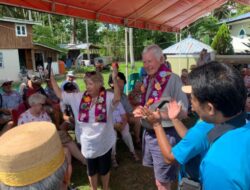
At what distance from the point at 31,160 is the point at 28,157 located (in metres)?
0.02

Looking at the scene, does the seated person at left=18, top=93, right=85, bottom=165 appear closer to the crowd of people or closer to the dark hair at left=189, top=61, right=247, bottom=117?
the crowd of people

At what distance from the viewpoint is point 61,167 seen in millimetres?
1272

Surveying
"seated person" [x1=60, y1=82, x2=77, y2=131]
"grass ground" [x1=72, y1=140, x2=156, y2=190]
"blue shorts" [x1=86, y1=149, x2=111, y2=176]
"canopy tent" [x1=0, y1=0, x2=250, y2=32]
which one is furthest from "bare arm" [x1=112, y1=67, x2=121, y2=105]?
"canopy tent" [x1=0, y1=0, x2=250, y2=32]

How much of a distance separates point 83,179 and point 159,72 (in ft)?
7.38

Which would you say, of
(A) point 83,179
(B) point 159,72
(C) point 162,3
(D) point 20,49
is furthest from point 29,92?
(D) point 20,49

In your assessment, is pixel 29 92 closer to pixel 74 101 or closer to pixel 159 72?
pixel 74 101

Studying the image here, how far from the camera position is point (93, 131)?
2.96 metres

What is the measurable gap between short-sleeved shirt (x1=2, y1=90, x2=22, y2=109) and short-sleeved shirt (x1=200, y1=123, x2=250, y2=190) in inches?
221

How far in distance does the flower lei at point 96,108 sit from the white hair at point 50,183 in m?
1.65

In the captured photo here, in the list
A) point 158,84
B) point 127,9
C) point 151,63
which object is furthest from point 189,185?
point 127,9

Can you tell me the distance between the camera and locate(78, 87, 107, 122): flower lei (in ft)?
9.68

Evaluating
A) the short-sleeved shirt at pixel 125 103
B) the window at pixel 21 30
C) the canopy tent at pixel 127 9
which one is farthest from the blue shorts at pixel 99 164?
the window at pixel 21 30

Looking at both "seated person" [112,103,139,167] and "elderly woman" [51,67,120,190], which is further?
"seated person" [112,103,139,167]

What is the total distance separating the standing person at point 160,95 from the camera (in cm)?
265
